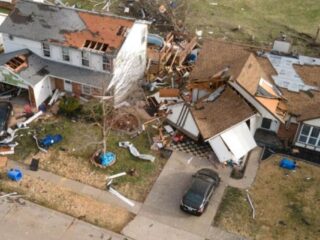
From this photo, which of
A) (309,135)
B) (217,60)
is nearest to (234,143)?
(309,135)

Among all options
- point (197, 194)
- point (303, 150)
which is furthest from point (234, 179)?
point (303, 150)

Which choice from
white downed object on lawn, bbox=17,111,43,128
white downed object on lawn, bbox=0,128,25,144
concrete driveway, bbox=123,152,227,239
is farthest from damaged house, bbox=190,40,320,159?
white downed object on lawn, bbox=0,128,25,144

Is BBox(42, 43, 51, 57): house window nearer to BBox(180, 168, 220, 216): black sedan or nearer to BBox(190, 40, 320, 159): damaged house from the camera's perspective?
BBox(190, 40, 320, 159): damaged house

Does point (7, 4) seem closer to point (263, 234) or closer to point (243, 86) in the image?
point (243, 86)

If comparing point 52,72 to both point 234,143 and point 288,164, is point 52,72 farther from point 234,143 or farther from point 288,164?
point 288,164

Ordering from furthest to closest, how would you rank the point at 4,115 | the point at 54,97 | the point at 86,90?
the point at 54,97, the point at 86,90, the point at 4,115

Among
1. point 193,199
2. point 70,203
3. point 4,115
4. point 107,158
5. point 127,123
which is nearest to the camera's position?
point 193,199
